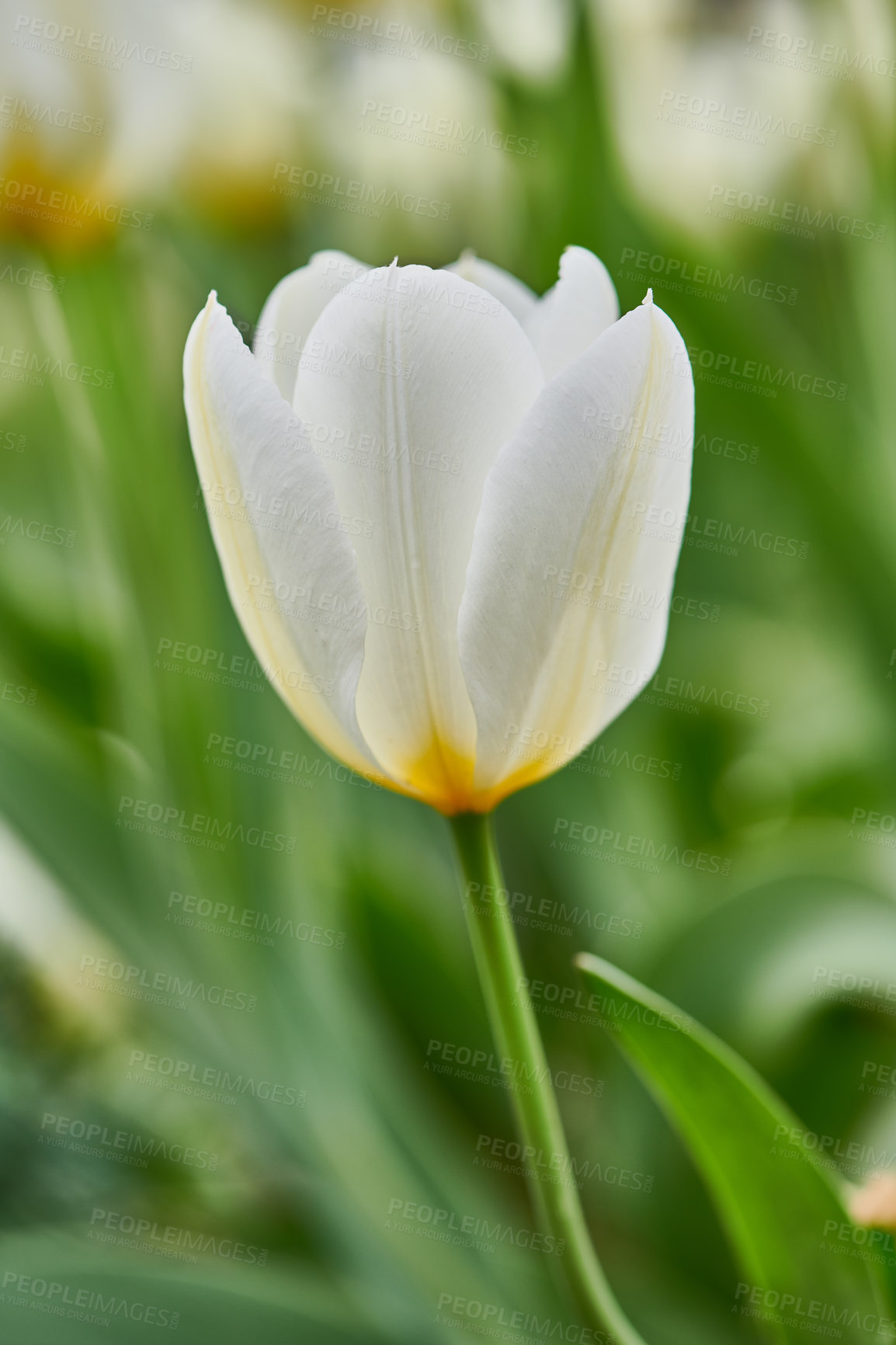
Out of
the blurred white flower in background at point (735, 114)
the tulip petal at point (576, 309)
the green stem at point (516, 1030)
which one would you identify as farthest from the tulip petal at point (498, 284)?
the blurred white flower in background at point (735, 114)

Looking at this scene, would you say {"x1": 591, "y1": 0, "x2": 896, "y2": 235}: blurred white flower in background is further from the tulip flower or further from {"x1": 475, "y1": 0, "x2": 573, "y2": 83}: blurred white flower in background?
the tulip flower

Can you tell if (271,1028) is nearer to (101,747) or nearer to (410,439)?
(101,747)

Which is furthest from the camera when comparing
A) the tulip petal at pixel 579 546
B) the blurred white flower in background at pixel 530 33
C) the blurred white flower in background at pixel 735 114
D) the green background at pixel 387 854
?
the blurred white flower in background at pixel 735 114

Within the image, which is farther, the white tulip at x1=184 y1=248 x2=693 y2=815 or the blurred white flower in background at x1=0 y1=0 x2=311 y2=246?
the blurred white flower in background at x1=0 y1=0 x2=311 y2=246

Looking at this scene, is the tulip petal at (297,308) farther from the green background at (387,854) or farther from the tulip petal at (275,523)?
the green background at (387,854)

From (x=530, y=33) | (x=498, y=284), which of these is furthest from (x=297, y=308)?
(x=530, y=33)

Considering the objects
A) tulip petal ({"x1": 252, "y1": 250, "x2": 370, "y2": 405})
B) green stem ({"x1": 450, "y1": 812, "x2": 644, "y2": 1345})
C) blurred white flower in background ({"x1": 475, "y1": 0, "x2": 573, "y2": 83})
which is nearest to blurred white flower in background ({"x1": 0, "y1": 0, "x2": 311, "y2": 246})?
blurred white flower in background ({"x1": 475, "y1": 0, "x2": 573, "y2": 83})

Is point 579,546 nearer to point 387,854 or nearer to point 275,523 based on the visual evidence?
point 275,523
